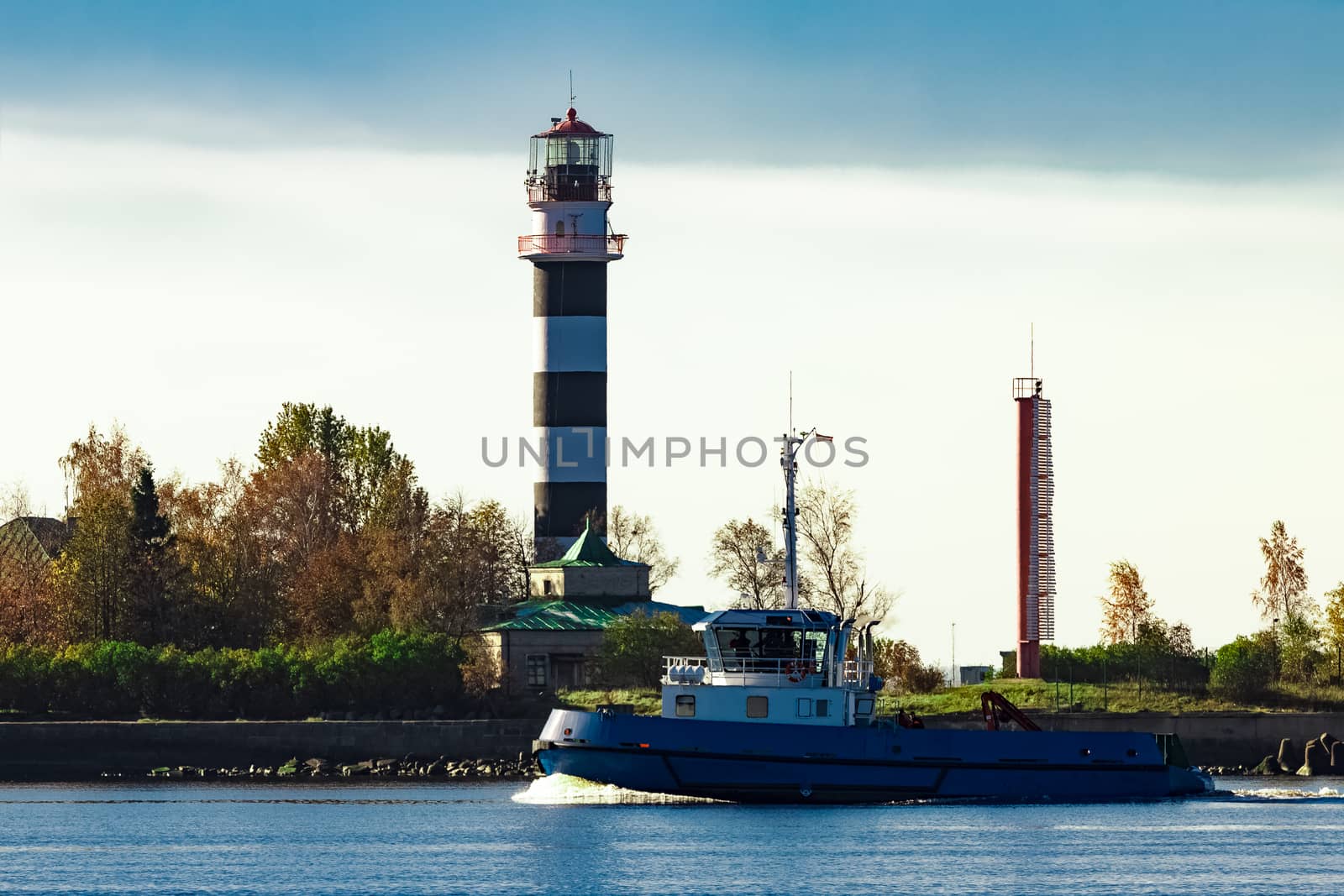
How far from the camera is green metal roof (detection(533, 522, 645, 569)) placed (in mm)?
110375

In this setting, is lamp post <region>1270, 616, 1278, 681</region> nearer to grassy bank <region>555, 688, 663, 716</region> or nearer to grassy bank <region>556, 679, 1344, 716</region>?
grassy bank <region>556, 679, 1344, 716</region>

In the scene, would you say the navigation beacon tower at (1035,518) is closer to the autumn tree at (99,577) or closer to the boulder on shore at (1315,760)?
the boulder on shore at (1315,760)

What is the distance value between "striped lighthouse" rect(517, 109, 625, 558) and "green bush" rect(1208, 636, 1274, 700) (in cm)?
2664

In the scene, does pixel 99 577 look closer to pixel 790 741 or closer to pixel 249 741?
pixel 249 741

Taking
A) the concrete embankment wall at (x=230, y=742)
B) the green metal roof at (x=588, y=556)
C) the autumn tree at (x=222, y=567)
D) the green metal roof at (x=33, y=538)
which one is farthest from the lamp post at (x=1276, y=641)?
the green metal roof at (x=33, y=538)

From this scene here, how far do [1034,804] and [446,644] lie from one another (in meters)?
32.6

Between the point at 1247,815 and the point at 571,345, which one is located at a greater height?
the point at 571,345

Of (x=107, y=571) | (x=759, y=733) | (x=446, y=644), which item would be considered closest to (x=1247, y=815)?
(x=759, y=733)

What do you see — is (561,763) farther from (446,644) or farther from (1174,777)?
(446,644)

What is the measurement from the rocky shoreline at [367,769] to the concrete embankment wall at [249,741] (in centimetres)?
26

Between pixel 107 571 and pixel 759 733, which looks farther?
pixel 107 571

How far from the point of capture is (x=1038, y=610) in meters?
96.4

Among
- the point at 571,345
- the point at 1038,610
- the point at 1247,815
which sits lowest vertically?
the point at 1247,815

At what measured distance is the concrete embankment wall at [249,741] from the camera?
96.0 m
